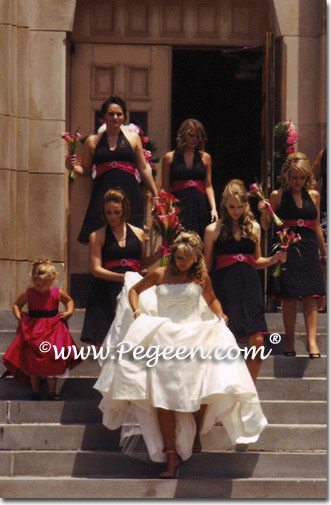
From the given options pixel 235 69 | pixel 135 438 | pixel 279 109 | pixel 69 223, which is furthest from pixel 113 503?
pixel 235 69

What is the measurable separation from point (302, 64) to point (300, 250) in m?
3.30

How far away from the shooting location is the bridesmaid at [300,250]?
33.5ft

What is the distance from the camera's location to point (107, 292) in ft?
32.0

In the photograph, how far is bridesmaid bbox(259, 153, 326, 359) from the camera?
1022 centimetres

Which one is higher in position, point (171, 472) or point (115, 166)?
point (115, 166)

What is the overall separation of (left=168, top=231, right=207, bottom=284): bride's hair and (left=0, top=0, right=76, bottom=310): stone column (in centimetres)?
382

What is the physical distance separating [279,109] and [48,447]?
553cm

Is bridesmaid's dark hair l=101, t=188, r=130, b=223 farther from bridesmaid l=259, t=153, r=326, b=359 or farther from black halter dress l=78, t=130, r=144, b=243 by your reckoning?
bridesmaid l=259, t=153, r=326, b=359

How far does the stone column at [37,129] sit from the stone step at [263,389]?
9.04 ft

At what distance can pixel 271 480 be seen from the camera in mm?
8758

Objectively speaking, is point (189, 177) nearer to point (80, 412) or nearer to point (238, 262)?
point (238, 262)

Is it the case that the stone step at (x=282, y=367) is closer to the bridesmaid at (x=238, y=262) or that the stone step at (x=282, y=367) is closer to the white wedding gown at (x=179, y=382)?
the bridesmaid at (x=238, y=262)

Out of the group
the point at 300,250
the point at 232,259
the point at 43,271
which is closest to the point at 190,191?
the point at 300,250

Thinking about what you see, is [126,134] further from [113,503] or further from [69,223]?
[113,503]
